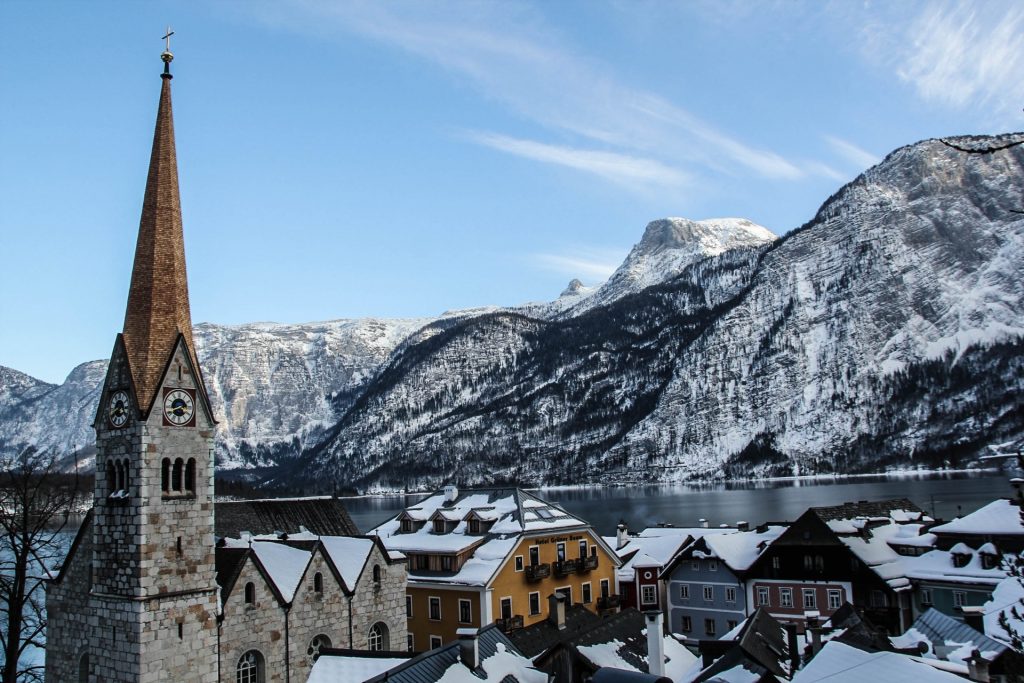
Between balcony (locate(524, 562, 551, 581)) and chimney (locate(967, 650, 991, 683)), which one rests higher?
chimney (locate(967, 650, 991, 683))

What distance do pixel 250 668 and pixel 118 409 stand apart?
1394cm

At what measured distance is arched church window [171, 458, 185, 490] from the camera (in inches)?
1383

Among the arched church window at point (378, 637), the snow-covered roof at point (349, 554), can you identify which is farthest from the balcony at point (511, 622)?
the snow-covered roof at point (349, 554)

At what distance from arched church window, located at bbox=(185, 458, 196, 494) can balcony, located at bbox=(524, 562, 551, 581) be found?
31231mm

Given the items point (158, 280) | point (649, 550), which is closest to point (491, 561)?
point (649, 550)

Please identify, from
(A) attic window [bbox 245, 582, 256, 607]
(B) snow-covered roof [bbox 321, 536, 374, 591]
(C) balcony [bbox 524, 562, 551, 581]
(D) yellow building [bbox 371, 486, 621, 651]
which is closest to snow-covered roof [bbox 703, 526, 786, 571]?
(D) yellow building [bbox 371, 486, 621, 651]

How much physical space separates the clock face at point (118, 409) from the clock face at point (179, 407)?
1.52 metres

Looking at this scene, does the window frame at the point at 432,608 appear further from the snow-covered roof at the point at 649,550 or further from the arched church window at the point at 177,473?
the arched church window at the point at 177,473

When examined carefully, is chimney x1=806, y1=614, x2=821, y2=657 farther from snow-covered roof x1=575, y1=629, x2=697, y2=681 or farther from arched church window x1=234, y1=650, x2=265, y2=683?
arched church window x1=234, y1=650, x2=265, y2=683

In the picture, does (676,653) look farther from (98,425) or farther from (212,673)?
(98,425)

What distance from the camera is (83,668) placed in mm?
35531

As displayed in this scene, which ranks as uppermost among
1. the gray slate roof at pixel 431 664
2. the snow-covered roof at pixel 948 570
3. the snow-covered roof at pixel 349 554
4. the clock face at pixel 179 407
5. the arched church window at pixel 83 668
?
the clock face at pixel 179 407

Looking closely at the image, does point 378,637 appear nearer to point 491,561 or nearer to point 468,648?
point 491,561

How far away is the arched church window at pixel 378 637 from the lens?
4762 centimetres
